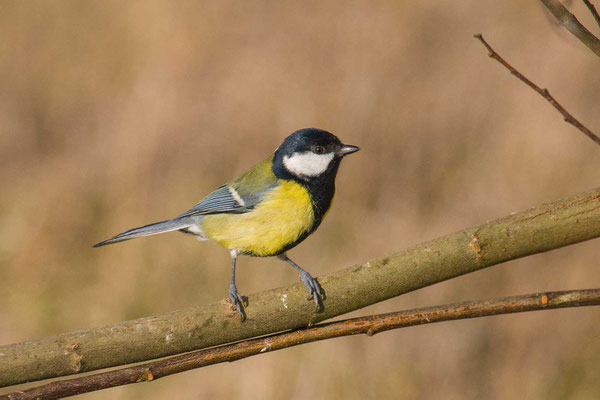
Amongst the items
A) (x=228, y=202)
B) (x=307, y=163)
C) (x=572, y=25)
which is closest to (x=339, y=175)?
(x=228, y=202)

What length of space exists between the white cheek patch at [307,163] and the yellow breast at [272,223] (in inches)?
1.8

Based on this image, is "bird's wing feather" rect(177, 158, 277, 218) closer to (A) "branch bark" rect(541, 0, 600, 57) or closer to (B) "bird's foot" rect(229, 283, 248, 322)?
(B) "bird's foot" rect(229, 283, 248, 322)

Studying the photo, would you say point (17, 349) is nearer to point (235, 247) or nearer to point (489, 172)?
point (235, 247)

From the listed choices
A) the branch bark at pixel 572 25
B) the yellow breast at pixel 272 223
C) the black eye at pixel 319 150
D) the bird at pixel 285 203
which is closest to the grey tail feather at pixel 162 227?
the bird at pixel 285 203

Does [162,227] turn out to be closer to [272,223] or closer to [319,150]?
[272,223]

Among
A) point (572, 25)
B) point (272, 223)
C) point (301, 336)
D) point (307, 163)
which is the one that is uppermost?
point (572, 25)

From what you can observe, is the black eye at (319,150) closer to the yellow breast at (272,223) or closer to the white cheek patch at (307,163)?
the white cheek patch at (307,163)

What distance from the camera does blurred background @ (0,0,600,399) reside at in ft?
12.4

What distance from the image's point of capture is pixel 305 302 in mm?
1445

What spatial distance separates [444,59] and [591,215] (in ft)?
12.4

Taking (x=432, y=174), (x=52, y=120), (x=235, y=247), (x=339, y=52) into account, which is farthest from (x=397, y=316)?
(x=52, y=120)

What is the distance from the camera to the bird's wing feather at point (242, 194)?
224cm

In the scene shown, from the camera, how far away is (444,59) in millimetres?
4984

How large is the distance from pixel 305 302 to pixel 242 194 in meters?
0.93
